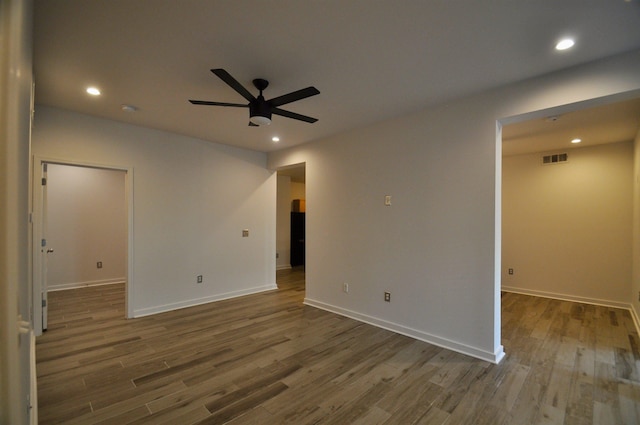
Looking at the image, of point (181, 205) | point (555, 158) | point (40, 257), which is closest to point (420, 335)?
point (181, 205)

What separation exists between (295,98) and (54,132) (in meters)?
3.25

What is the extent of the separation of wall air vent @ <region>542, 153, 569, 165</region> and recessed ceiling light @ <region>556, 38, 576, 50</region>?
147 inches

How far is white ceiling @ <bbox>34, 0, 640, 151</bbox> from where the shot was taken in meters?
1.80

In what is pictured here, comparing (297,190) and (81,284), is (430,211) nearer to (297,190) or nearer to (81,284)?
(297,190)

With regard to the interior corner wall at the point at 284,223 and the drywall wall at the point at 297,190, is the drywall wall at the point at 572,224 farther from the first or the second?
the drywall wall at the point at 297,190

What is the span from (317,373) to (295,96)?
246 centimetres

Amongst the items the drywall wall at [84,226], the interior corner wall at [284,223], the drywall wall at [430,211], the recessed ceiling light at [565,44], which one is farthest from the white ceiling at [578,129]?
the drywall wall at [84,226]

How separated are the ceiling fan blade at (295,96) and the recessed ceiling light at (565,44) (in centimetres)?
181

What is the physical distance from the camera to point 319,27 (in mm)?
1965

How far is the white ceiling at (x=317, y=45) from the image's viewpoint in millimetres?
1796

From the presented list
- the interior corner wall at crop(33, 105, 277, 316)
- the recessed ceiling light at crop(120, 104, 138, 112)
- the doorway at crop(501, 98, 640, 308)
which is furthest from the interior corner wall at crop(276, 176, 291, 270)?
the doorway at crop(501, 98, 640, 308)

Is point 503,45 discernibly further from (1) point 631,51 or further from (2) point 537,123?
(2) point 537,123

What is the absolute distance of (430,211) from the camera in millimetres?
3350

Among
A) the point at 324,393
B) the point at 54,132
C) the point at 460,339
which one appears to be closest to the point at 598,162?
the point at 460,339
